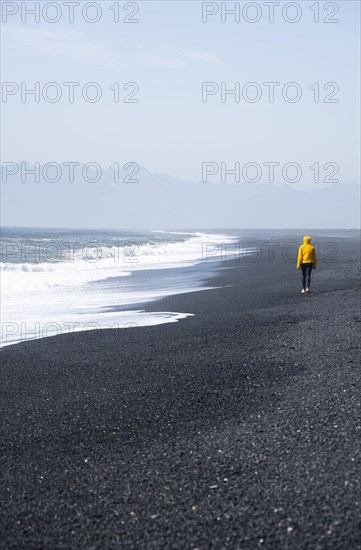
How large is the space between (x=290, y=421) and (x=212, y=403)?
45.0 inches

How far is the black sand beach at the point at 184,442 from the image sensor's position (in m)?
4.67

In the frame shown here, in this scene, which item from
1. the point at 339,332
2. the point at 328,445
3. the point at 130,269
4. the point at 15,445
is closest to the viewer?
the point at 328,445

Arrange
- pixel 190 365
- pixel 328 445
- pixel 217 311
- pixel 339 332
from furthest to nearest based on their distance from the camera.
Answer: pixel 217 311, pixel 339 332, pixel 190 365, pixel 328 445

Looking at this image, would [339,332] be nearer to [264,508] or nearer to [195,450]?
[195,450]

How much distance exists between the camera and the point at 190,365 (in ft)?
31.6

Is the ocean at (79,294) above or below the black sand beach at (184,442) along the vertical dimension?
above

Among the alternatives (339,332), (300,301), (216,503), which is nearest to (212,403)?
(216,503)

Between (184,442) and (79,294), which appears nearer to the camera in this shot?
(184,442)

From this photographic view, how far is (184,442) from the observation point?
20.7 ft

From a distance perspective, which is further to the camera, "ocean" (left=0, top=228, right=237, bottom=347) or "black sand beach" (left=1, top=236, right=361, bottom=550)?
"ocean" (left=0, top=228, right=237, bottom=347)

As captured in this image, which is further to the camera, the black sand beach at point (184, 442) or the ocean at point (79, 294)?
the ocean at point (79, 294)

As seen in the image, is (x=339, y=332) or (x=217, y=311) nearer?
(x=339, y=332)

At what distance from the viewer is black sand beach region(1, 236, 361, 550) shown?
15.3 feet

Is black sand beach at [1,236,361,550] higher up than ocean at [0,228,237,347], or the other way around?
ocean at [0,228,237,347]
